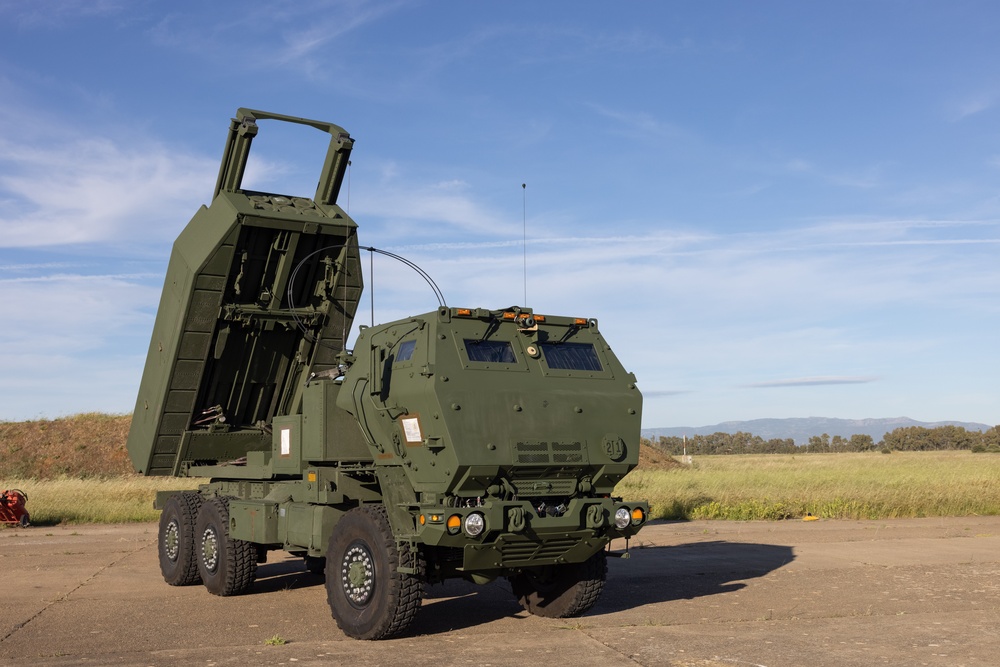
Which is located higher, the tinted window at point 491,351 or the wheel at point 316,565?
the tinted window at point 491,351

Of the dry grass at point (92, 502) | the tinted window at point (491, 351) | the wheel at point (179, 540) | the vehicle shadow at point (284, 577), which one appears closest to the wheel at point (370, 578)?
the tinted window at point (491, 351)

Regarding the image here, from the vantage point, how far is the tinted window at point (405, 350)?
8.94m

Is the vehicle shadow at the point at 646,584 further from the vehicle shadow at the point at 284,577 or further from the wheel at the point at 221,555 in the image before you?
the wheel at the point at 221,555

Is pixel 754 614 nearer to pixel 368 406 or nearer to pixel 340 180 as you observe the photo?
Answer: pixel 368 406

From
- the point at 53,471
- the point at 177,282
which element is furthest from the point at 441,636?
the point at 53,471

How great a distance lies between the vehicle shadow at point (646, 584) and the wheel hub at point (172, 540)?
124 inches

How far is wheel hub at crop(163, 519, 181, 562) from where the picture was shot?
494 inches

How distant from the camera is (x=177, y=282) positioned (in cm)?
1175

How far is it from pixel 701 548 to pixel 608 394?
26.3 feet

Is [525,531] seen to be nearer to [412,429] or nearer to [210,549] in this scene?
[412,429]

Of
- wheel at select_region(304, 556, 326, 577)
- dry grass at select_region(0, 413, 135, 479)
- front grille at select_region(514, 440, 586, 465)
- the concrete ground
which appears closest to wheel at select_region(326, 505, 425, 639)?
the concrete ground

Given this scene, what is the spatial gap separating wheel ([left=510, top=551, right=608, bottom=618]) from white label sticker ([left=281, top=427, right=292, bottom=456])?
266cm

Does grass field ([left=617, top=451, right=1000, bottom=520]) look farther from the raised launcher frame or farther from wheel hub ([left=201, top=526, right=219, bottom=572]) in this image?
wheel hub ([left=201, top=526, right=219, bottom=572])

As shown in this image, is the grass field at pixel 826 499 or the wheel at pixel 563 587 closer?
the wheel at pixel 563 587
